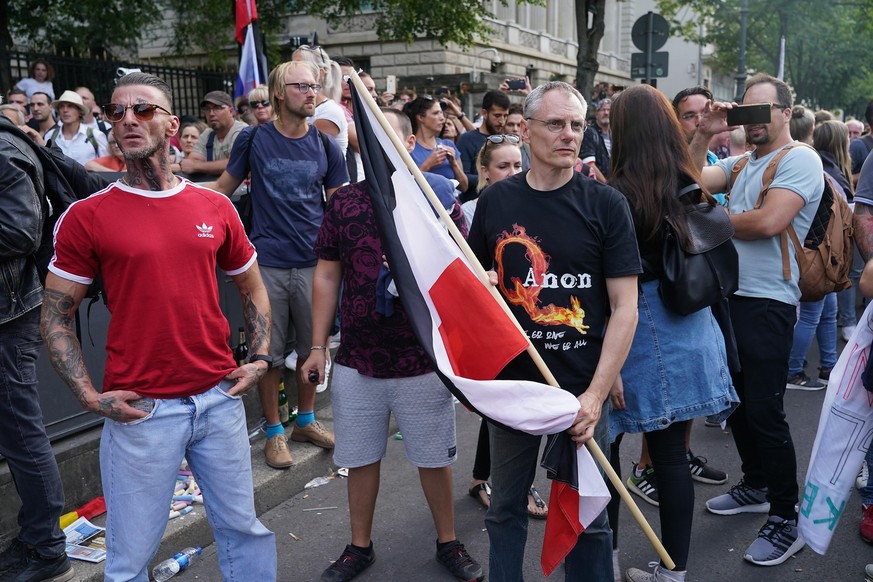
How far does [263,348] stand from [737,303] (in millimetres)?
2191

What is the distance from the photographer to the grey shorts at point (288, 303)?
4.77 m

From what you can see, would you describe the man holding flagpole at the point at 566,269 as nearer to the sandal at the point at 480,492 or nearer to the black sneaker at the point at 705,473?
the sandal at the point at 480,492

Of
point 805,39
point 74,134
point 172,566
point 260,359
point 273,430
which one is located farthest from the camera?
point 805,39

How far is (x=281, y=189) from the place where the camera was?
4.69 metres

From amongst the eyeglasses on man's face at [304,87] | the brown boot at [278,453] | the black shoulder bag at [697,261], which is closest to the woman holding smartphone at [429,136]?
the eyeglasses on man's face at [304,87]

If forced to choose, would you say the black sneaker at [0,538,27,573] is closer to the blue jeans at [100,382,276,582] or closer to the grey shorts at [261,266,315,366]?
the blue jeans at [100,382,276,582]

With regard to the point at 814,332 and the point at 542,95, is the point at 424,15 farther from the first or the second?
the point at 542,95

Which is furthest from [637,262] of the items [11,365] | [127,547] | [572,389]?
[11,365]

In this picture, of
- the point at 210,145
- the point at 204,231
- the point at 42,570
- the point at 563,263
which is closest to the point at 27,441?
the point at 42,570

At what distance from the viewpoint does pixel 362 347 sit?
3.56 metres

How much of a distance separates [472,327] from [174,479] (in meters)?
1.18

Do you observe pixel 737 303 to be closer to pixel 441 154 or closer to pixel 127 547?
pixel 441 154

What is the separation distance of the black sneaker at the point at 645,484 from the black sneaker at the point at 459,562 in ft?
3.89

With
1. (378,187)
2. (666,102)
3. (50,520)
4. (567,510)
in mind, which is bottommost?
(50,520)
